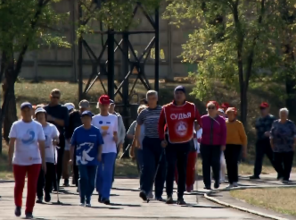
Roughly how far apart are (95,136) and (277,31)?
14034 millimetres

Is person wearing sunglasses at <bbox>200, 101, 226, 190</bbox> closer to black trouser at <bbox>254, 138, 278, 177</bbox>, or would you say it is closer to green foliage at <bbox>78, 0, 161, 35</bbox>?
black trouser at <bbox>254, 138, 278, 177</bbox>

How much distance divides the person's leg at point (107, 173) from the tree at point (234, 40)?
12.3 meters

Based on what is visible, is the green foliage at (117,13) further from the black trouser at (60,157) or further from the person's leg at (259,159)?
the black trouser at (60,157)

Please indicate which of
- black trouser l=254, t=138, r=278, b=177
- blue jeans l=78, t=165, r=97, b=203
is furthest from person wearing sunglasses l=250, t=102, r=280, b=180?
blue jeans l=78, t=165, r=97, b=203

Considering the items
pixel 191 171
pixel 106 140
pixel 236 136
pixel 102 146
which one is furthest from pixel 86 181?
pixel 236 136

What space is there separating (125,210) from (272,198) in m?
3.26

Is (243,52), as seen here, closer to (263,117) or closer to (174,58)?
(263,117)

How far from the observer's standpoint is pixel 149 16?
2634cm

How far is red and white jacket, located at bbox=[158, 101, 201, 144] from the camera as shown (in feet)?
50.1

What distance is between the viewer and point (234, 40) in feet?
90.6

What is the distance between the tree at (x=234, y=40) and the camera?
27578 millimetres

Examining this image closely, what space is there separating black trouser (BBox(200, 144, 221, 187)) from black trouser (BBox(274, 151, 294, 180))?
3229 millimetres

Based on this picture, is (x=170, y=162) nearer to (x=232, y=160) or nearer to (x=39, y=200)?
(x=39, y=200)

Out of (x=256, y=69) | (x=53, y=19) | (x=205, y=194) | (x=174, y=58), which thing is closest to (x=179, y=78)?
(x=174, y=58)
